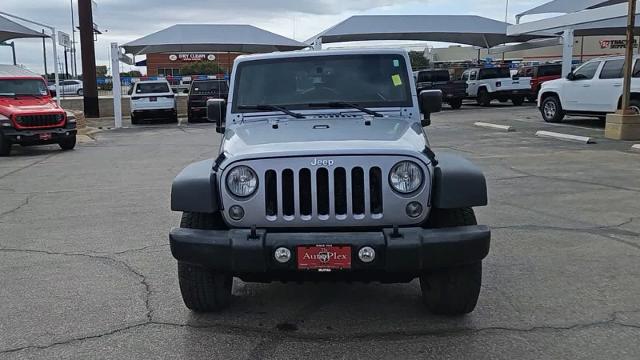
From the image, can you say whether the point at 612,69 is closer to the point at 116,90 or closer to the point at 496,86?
the point at 496,86

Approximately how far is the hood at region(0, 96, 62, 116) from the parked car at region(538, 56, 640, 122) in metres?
13.5

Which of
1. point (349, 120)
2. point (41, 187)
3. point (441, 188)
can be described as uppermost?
point (349, 120)

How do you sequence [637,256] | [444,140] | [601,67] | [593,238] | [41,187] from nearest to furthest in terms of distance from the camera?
[637,256]
[593,238]
[41,187]
[444,140]
[601,67]

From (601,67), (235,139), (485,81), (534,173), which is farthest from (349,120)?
Result: (485,81)

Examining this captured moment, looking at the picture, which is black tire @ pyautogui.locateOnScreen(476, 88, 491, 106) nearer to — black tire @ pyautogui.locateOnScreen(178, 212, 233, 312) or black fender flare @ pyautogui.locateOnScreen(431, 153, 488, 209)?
black fender flare @ pyautogui.locateOnScreen(431, 153, 488, 209)

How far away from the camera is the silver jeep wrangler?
3.61m

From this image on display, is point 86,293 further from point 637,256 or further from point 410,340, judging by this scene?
point 637,256

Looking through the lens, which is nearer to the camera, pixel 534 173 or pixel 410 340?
pixel 410 340

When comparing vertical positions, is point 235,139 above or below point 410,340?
above

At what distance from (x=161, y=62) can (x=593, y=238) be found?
82194 mm

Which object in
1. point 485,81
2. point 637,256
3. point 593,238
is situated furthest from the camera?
point 485,81

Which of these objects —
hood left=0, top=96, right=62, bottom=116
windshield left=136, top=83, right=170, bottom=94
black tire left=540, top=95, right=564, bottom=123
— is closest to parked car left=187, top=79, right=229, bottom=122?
windshield left=136, top=83, right=170, bottom=94

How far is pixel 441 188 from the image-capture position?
3752 millimetres

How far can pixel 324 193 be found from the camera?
12.3ft
